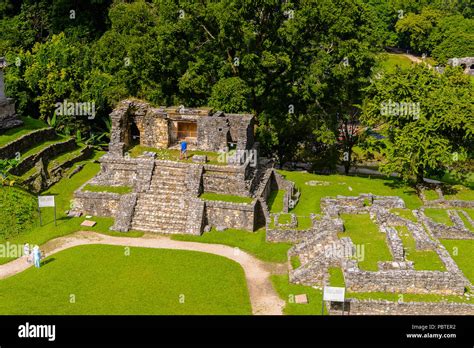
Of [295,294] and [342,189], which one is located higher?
[342,189]

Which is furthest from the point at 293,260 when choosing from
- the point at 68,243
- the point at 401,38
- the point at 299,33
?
the point at 401,38

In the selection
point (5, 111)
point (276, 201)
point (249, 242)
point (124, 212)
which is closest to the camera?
point (249, 242)

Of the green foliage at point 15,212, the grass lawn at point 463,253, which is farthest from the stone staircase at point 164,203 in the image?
the grass lawn at point 463,253

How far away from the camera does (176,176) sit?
119ft

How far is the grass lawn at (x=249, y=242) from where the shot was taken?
3152cm

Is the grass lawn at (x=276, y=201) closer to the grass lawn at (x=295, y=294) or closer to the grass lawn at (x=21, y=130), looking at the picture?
the grass lawn at (x=295, y=294)

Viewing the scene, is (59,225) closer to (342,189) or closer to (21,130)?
(21,130)

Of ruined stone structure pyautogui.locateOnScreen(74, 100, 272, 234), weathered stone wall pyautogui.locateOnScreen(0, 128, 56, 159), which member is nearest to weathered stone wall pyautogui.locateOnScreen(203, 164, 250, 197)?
ruined stone structure pyautogui.locateOnScreen(74, 100, 272, 234)

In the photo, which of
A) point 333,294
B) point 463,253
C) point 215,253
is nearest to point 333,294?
point 333,294

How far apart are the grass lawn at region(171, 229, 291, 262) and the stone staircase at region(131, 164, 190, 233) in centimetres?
125

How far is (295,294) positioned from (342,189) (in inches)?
565

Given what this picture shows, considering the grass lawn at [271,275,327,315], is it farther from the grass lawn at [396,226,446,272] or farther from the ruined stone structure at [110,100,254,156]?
the ruined stone structure at [110,100,254,156]

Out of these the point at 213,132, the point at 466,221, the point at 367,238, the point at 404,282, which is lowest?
the point at 404,282

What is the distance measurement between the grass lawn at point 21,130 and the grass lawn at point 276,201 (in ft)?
64.0
